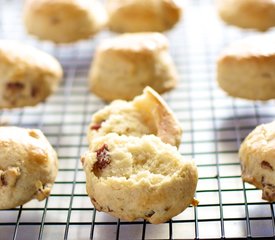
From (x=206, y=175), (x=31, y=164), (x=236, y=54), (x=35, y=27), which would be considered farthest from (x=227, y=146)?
(x=35, y=27)

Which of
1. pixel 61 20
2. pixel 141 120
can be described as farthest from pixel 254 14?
pixel 141 120

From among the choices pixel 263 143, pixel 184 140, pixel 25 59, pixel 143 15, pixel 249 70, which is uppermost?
pixel 263 143

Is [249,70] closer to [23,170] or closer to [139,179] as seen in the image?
[139,179]

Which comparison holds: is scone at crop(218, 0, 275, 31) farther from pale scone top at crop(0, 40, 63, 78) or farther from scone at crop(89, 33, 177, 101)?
pale scone top at crop(0, 40, 63, 78)

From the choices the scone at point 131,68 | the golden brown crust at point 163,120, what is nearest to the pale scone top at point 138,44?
the scone at point 131,68

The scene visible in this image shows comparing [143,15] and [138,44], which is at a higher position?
[138,44]

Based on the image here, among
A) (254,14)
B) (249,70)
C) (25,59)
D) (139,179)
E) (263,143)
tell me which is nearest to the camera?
(139,179)

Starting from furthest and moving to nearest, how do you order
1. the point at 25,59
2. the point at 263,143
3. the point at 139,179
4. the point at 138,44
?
1. the point at 138,44
2. the point at 25,59
3. the point at 263,143
4. the point at 139,179

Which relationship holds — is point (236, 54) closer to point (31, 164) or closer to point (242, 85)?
point (242, 85)
